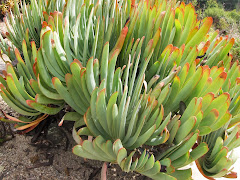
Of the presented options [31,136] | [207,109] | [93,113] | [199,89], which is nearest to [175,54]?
[199,89]

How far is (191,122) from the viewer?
129 centimetres

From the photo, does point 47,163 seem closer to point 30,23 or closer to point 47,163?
point 47,163

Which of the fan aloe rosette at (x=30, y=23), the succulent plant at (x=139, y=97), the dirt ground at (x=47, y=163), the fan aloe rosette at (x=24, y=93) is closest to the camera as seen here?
the succulent plant at (x=139, y=97)

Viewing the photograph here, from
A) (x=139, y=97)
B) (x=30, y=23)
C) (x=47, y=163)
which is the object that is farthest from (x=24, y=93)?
(x=30, y=23)

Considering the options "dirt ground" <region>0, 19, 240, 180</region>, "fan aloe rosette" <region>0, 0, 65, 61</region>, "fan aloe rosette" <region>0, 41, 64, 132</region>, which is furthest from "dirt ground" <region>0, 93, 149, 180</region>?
"fan aloe rosette" <region>0, 0, 65, 61</region>

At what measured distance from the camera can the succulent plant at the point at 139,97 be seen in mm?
1308

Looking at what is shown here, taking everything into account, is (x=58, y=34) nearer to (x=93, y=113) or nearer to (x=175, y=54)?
(x=93, y=113)

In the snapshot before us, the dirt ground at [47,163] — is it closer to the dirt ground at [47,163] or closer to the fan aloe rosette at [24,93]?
the dirt ground at [47,163]

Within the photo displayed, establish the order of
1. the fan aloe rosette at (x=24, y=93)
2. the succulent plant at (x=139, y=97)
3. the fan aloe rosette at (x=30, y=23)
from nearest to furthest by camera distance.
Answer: the succulent plant at (x=139, y=97) → the fan aloe rosette at (x=24, y=93) → the fan aloe rosette at (x=30, y=23)

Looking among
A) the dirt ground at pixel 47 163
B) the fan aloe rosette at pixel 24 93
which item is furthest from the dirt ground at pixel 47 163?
the fan aloe rosette at pixel 24 93

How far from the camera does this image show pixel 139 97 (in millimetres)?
1482

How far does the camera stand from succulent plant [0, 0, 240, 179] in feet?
4.29

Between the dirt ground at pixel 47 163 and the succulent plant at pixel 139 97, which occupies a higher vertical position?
the succulent plant at pixel 139 97

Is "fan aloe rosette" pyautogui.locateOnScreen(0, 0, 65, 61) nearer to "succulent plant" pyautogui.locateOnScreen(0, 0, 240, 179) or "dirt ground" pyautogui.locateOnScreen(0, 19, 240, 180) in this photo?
"succulent plant" pyautogui.locateOnScreen(0, 0, 240, 179)
